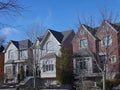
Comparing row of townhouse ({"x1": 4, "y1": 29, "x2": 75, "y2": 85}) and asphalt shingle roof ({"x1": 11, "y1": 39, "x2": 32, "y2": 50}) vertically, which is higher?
asphalt shingle roof ({"x1": 11, "y1": 39, "x2": 32, "y2": 50})

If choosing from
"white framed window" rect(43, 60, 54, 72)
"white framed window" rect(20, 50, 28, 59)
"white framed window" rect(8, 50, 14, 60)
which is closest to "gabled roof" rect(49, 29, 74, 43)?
"white framed window" rect(43, 60, 54, 72)

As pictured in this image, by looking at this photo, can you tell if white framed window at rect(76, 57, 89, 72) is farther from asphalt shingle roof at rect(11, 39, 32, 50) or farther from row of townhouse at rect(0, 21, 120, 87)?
asphalt shingle roof at rect(11, 39, 32, 50)

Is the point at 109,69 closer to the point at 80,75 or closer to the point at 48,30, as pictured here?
the point at 80,75

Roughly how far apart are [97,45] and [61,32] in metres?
12.0

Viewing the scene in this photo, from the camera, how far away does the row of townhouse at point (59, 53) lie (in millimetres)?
44781

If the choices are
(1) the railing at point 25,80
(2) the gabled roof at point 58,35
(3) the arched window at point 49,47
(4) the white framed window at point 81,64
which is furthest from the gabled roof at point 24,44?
(4) the white framed window at point 81,64

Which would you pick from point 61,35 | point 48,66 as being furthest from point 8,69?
point 61,35

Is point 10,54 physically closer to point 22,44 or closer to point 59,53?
point 22,44

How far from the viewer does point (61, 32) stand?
58.6m

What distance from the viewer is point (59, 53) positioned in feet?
167

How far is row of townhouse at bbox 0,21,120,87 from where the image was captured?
44.8 m

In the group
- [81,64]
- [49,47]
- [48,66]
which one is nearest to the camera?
[81,64]

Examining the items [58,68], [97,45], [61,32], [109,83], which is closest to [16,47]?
[61,32]

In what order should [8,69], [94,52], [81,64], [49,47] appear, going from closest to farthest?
1. [94,52]
2. [81,64]
3. [49,47]
4. [8,69]
